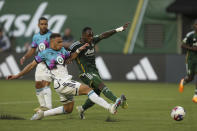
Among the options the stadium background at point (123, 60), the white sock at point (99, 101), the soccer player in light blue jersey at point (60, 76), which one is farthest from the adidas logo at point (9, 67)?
the white sock at point (99, 101)

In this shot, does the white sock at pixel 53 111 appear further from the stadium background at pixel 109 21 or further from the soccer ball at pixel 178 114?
the stadium background at pixel 109 21

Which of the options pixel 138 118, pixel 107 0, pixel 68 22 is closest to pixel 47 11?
pixel 68 22

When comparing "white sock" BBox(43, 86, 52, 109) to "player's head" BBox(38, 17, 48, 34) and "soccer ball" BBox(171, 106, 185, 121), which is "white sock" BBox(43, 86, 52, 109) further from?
"soccer ball" BBox(171, 106, 185, 121)

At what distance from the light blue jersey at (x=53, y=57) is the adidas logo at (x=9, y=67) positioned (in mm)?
14074

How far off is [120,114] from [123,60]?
1165 centimetres

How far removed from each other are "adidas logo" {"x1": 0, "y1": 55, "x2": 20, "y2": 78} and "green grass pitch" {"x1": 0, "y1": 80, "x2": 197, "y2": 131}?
3915mm

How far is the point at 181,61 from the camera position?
24125 mm

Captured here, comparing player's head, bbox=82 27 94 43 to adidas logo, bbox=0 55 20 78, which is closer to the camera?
player's head, bbox=82 27 94 43

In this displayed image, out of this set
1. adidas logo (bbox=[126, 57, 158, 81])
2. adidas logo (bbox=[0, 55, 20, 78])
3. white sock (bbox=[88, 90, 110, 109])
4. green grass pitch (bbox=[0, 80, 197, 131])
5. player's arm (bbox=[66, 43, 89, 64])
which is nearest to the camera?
green grass pitch (bbox=[0, 80, 197, 131])

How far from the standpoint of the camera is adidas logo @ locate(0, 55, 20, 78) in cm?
2570

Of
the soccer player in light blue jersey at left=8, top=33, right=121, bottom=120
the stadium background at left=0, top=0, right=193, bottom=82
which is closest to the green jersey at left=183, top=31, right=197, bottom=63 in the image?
the soccer player in light blue jersey at left=8, top=33, right=121, bottom=120

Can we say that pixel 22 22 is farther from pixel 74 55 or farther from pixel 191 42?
pixel 74 55

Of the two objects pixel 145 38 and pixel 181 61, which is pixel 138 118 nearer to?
pixel 181 61

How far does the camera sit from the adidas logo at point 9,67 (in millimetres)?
25703
